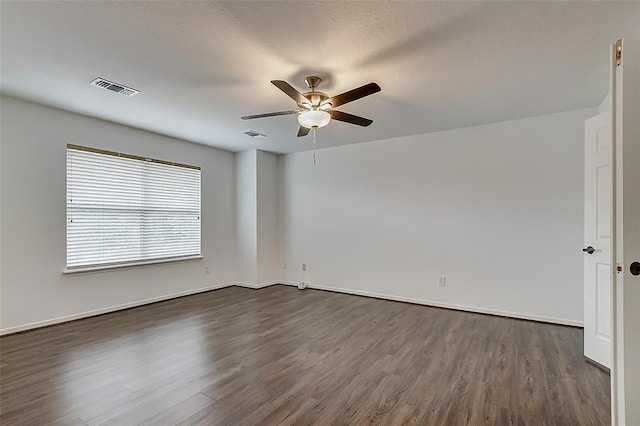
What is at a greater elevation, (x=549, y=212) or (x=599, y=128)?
(x=599, y=128)

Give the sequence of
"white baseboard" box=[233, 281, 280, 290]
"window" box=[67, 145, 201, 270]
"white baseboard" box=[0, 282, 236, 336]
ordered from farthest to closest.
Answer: "white baseboard" box=[233, 281, 280, 290] < "window" box=[67, 145, 201, 270] < "white baseboard" box=[0, 282, 236, 336]

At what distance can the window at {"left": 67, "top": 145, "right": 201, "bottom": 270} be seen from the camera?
3.88 metres

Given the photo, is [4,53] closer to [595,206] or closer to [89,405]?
[89,405]

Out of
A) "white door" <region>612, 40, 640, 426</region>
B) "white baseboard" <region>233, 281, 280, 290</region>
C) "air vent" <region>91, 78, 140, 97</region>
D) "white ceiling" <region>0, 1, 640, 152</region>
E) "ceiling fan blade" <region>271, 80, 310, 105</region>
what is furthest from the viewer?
"white baseboard" <region>233, 281, 280, 290</region>

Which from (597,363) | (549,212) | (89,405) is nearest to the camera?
(89,405)

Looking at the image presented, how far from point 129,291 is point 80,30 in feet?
11.3

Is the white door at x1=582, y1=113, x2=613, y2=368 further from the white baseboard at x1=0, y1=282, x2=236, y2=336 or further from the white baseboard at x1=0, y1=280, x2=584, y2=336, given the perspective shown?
the white baseboard at x1=0, y1=282, x2=236, y2=336

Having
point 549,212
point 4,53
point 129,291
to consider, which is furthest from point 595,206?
point 129,291

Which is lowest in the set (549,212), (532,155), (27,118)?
(549,212)

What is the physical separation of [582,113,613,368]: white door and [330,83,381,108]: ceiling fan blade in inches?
78.5

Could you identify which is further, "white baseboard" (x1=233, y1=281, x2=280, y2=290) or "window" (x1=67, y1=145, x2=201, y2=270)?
"white baseboard" (x1=233, y1=281, x2=280, y2=290)

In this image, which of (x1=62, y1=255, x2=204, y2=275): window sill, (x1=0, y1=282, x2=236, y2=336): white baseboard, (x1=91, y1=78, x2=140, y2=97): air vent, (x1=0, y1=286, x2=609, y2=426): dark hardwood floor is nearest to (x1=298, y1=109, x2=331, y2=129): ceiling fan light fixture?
(x1=91, y1=78, x2=140, y2=97): air vent

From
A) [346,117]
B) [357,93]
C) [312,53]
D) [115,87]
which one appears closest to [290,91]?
[312,53]

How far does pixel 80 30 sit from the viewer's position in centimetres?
211
